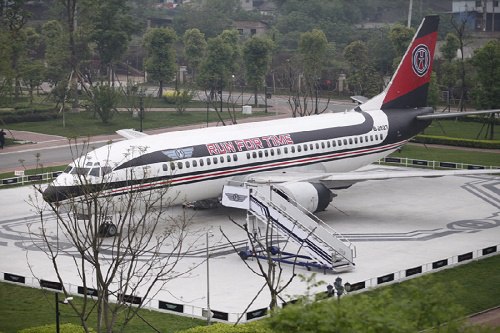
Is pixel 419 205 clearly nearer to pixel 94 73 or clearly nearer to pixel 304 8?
pixel 94 73

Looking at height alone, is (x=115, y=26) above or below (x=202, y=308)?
above

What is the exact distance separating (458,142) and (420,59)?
72.9 feet

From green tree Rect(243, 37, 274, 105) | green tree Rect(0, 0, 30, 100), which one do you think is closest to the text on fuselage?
green tree Rect(0, 0, 30, 100)

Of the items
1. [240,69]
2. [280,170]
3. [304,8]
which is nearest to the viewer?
[280,170]

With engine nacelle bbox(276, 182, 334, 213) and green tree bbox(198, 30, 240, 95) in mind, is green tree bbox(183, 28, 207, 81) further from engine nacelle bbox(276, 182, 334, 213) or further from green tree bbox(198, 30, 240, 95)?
engine nacelle bbox(276, 182, 334, 213)

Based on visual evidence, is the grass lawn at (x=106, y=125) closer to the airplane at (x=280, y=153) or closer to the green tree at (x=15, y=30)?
the green tree at (x=15, y=30)

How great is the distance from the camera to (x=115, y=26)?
127750 mm

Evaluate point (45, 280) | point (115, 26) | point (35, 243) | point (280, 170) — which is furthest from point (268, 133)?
point (115, 26)

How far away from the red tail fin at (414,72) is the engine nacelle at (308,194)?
1430 cm

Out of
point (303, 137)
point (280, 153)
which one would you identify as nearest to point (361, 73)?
point (303, 137)

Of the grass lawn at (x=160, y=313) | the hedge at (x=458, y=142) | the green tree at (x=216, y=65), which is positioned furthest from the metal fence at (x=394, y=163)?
the green tree at (x=216, y=65)

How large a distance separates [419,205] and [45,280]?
2930 cm

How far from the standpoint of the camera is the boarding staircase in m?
53.3

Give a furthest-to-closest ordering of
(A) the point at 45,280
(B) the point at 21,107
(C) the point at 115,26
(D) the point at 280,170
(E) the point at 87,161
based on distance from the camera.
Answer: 1. (C) the point at 115,26
2. (B) the point at 21,107
3. (D) the point at 280,170
4. (E) the point at 87,161
5. (A) the point at 45,280
